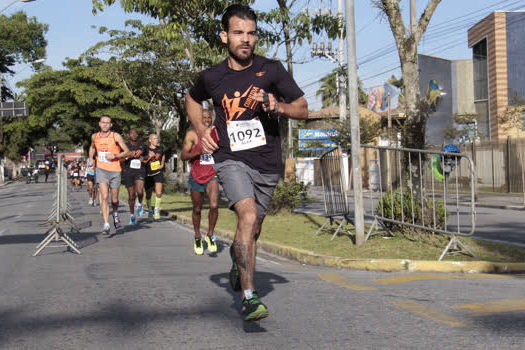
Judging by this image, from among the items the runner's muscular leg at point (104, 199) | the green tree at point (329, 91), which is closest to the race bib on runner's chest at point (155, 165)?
the runner's muscular leg at point (104, 199)

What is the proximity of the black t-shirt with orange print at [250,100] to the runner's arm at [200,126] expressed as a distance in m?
0.09

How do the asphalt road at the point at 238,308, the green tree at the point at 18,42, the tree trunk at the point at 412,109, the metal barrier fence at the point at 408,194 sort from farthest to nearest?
1. the green tree at the point at 18,42
2. the tree trunk at the point at 412,109
3. the metal barrier fence at the point at 408,194
4. the asphalt road at the point at 238,308

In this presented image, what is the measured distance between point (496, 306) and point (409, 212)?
375cm

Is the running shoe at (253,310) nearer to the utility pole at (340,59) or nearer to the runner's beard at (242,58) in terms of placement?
the runner's beard at (242,58)

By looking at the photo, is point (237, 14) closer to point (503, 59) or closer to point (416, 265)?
point (416, 265)

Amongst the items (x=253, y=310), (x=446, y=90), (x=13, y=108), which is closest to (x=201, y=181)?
(x=253, y=310)

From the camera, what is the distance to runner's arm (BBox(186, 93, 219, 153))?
4176 mm

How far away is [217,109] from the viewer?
434cm

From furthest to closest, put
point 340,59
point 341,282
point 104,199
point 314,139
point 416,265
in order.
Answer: point 314,139
point 340,59
point 104,199
point 416,265
point 341,282

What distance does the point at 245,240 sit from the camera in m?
3.96

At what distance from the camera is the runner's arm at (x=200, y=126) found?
418 centimetres

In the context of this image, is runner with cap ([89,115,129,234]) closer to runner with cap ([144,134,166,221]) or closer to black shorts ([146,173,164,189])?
runner with cap ([144,134,166,221])

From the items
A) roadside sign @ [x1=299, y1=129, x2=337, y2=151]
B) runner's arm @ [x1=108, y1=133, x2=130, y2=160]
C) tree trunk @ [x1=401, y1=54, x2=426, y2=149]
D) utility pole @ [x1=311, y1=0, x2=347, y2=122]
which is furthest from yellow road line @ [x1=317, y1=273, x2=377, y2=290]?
roadside sign @ [x1=299, y1=129, x2=337, y2=151]

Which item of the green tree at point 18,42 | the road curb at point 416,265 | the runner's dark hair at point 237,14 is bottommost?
the road curb at point 416,265
